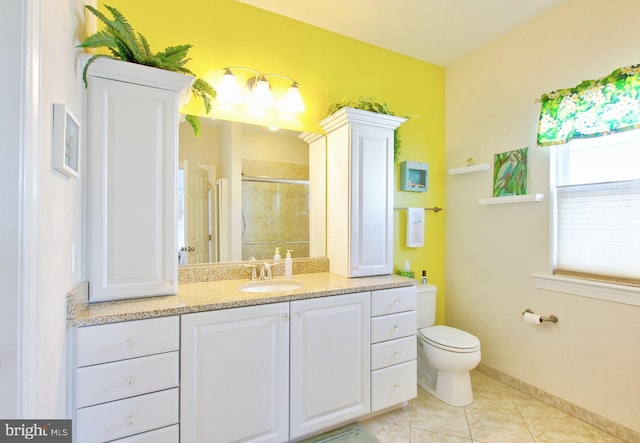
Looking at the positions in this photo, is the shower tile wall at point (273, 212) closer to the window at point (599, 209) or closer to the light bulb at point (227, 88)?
the light bulb at point (227, 88)

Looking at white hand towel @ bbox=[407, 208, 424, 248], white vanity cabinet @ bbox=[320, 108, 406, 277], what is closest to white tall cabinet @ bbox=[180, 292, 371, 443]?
white vanity cabinet @ bbox=[320, 108, 406, 277]

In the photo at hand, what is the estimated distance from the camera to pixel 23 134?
0.75 m

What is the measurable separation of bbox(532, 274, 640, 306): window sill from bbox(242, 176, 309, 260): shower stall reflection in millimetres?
1669

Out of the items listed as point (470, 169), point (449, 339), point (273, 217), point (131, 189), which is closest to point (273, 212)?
point (273, 217)

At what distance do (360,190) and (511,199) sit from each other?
113 cm

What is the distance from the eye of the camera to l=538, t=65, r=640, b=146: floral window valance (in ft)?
5.22

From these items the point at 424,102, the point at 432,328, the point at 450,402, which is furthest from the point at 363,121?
the point at 450,402

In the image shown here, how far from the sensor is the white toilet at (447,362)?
197 cm

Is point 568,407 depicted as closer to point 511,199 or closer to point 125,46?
point 511,199

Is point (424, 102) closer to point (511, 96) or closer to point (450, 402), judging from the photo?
point (511, 96)

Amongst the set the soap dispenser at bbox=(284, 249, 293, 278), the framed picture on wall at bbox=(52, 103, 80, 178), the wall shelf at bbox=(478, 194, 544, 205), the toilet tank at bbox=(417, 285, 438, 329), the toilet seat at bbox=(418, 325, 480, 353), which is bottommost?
the toilet seat at bbox=(418, 325, 480, 353)

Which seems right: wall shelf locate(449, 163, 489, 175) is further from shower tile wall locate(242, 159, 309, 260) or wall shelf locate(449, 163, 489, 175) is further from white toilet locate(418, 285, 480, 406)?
shower tile wall locate(242, 159, 309, 260)

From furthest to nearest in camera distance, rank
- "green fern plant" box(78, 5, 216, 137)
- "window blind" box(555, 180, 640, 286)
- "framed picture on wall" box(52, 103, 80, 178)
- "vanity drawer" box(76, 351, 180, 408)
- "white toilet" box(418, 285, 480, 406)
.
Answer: "white toilet" box(418, 285, 480, 406) → "window blind" box(555, 180, 640, 286) → "green fern plant" box(78, 5, 216, 137) → "vanity drawer" box(76, 351, 180, 408) → "framed picture on wall" box(52, 103, 80, 178)

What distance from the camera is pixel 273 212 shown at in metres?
2.11
